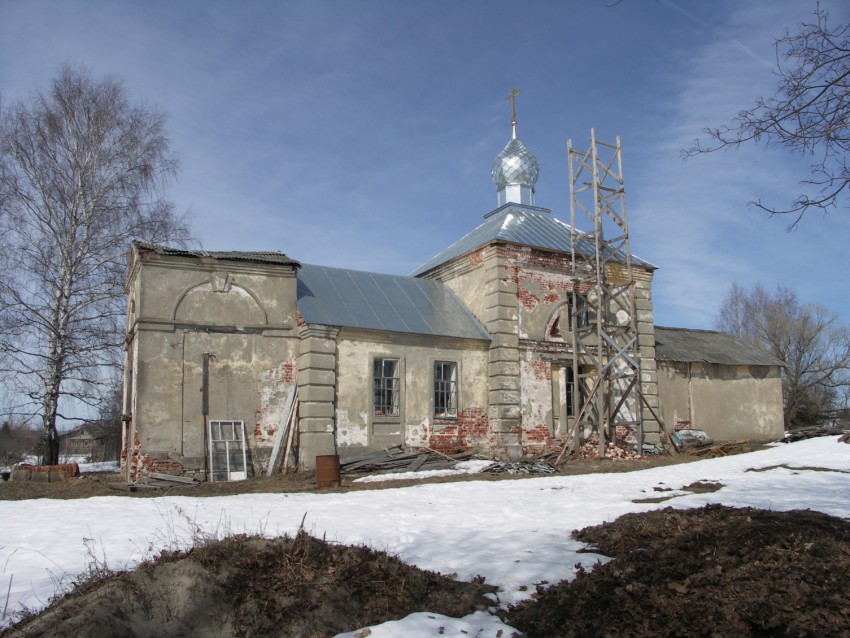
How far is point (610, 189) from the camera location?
58.4 feet

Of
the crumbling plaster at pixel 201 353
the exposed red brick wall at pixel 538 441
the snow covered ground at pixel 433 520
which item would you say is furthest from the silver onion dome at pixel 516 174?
the snow covered ground at pixel 433 520

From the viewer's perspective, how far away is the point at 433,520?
868 centimetres

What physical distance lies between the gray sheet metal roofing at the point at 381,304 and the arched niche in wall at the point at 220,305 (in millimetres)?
979

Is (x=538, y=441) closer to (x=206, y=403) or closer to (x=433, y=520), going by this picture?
(x=206, y=403)

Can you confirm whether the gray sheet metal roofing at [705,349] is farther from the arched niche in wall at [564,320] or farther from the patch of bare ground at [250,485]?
the patch of bare ground at [250,485]

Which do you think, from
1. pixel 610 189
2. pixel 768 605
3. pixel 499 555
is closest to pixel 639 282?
pixel 610 189

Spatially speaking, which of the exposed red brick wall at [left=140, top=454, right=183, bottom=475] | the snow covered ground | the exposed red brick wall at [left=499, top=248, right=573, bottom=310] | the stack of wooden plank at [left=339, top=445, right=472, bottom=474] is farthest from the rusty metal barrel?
the exposed red brick wall at [left=499, top=248, right=573, bottom=310]

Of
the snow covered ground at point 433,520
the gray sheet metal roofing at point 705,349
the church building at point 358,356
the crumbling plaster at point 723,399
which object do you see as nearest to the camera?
the snow covered ground at point 433,520

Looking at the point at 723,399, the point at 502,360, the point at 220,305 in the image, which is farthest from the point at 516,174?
the point at 220,305

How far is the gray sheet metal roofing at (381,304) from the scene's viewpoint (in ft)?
50.7

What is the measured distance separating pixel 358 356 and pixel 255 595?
10.4 meters

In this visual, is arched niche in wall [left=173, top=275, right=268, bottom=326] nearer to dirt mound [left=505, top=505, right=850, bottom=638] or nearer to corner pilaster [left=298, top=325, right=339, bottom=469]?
corner pilaster [left=298, top=325, right=339, bottom=469]

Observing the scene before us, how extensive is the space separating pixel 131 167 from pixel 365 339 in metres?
8.04

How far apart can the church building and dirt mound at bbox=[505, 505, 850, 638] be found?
911cm
